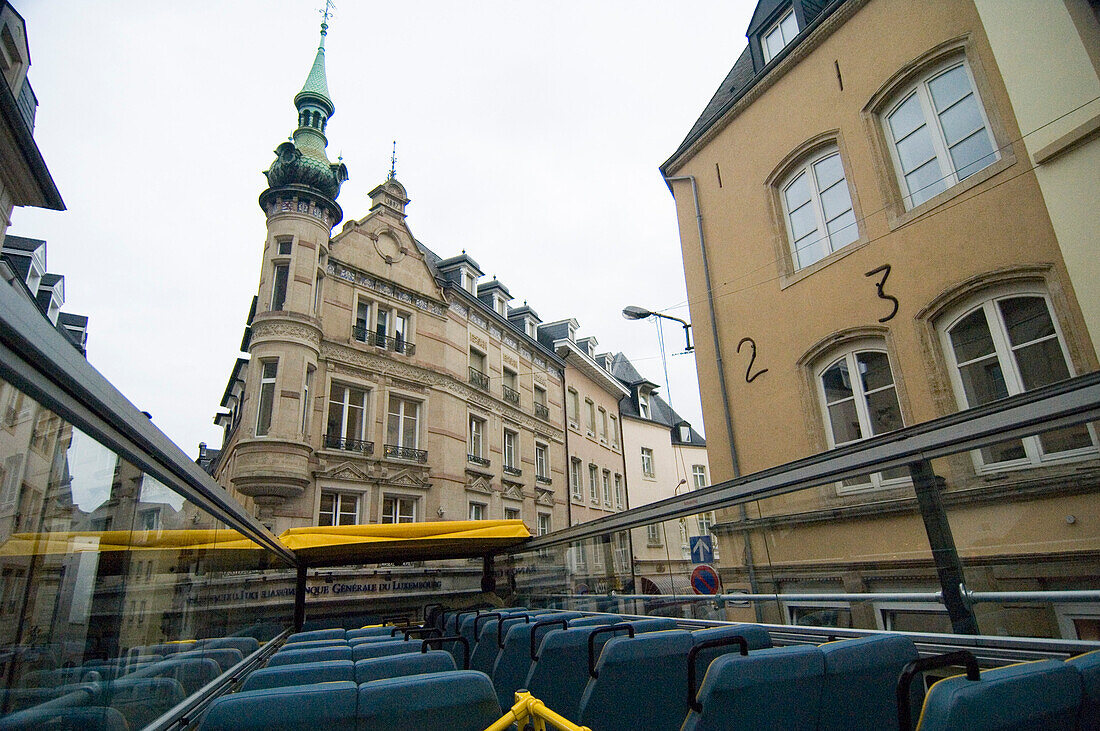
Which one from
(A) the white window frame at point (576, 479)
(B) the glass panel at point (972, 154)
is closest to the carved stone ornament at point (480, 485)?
(A) the white window frame at point (576, 479)

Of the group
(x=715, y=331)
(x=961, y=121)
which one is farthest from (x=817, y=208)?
(x=715, y=331)

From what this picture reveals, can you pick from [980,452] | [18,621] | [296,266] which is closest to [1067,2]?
[980,452]

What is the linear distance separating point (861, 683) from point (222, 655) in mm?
4147

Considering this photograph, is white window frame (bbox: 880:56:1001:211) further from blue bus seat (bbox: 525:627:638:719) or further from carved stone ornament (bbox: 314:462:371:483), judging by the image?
carved stone ornament (bbox: 314:462:371:483)

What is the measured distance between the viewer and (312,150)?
18.6 m

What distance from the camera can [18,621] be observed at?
5.36 ft

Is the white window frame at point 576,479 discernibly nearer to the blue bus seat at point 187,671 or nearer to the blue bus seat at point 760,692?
the blue bus seat at point 187,671

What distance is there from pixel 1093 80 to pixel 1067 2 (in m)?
1.02

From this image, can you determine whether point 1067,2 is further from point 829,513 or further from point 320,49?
point 320,49

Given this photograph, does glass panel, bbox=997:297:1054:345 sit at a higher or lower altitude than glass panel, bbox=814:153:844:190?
lower

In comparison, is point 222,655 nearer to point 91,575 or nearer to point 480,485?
point 91,575

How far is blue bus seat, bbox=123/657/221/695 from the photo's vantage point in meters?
2.77

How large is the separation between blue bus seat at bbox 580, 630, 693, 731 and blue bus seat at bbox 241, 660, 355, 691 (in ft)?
3.46

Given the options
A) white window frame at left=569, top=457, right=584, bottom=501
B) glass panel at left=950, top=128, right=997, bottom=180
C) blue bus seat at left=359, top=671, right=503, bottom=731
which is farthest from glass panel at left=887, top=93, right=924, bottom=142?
white window frame at left=569, top=457, right=584, bottom=501
